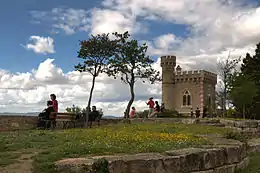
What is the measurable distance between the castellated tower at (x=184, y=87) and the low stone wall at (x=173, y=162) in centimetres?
5010

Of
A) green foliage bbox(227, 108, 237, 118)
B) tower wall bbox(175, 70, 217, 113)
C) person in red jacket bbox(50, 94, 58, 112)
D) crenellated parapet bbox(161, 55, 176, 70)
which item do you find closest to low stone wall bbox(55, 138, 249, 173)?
person in red jacket bbox(50, 94, 58, 112)

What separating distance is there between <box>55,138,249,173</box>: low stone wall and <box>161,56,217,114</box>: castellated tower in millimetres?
50098

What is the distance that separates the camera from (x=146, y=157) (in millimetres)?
5762

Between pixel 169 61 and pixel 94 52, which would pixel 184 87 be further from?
pixel 94 52

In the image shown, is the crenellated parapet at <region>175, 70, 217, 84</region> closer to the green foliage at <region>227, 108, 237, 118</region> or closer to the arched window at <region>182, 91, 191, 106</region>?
the arched window at <region>182, 91, 191, 106</region>

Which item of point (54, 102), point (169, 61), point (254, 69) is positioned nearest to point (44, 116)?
point (54, 102)

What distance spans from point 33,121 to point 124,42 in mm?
18987

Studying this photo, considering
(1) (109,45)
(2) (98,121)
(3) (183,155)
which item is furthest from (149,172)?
(1) (109,45)

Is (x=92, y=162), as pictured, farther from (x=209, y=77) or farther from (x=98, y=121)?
(x=209, y=77)

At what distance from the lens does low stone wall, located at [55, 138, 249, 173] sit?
530 centimetres

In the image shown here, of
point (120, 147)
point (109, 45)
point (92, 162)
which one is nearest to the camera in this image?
point (92, 162)

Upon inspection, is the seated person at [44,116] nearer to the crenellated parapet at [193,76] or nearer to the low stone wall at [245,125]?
the low stone wall at [245,125]

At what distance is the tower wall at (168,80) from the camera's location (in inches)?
2346

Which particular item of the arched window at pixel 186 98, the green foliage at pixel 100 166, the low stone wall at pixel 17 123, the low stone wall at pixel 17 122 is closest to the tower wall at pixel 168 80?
the arched window at pixel 186 98
